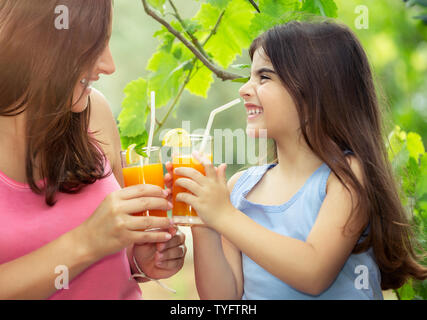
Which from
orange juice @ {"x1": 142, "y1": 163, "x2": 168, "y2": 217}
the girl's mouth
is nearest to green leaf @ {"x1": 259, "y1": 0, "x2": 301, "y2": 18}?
the girl's mouth

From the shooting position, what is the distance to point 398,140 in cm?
150

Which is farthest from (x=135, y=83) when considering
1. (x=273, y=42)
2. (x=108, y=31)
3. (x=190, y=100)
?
(x=190, y=100)

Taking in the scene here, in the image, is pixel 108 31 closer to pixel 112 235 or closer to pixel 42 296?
pixel 112 235

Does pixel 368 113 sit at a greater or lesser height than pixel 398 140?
greater

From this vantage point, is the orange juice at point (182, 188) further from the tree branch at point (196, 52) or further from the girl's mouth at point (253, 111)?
the tree branch at point (196, 52)

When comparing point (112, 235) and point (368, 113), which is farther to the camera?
point (368, 113)

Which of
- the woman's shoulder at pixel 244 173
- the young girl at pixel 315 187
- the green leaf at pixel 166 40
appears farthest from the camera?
the green leaf at pixel 166 40

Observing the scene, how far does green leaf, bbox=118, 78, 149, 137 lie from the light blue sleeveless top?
51 centimetres

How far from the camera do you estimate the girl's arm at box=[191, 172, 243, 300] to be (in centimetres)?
122

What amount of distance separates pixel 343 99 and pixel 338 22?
0.23 metres

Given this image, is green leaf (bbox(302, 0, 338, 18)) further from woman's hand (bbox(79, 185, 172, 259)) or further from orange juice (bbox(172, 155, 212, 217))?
woman's hand (bbox(79, 185, 172, 259))

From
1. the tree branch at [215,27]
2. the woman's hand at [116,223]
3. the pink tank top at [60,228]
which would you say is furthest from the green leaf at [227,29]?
the woman's hand at [116,223]

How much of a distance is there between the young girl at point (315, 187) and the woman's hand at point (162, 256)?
5 centimetres

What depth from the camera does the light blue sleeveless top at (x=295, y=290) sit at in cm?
115
